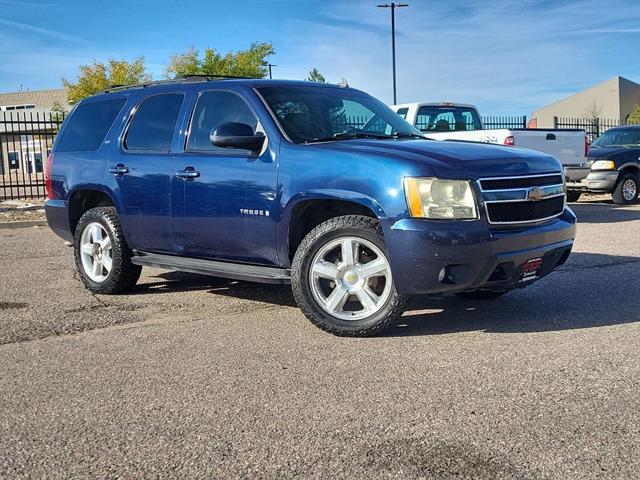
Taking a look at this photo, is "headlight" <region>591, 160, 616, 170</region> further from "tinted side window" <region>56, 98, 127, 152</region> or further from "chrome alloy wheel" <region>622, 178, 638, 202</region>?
"tinted side window" <region>56, 98, 127, 152</region>

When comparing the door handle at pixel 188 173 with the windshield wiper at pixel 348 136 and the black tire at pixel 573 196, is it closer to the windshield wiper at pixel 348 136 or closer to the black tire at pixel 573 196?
the windshield wiper at pixel 348 136

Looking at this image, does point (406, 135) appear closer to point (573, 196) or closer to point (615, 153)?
point (615, 153)

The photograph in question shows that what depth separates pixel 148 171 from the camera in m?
5.86

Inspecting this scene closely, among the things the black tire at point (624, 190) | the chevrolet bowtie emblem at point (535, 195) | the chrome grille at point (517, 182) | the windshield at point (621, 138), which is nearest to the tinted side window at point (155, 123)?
the chrome grille at point (517, 182)

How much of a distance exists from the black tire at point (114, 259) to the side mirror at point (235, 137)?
173cm

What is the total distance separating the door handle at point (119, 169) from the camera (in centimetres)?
606

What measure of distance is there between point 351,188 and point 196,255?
1708 mm

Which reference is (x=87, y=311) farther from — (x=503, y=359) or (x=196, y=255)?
(x=503, y=359)

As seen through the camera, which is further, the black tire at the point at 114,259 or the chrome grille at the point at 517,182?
the black tire at the point at 114,259

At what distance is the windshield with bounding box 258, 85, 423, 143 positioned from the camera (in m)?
5.31

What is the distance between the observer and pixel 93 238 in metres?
6.57

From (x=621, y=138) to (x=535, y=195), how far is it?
43.8ft

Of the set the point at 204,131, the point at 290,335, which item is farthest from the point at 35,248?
the point at 290,335

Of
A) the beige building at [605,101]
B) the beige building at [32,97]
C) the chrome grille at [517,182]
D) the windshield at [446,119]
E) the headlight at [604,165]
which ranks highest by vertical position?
the beige building at [32,97]
